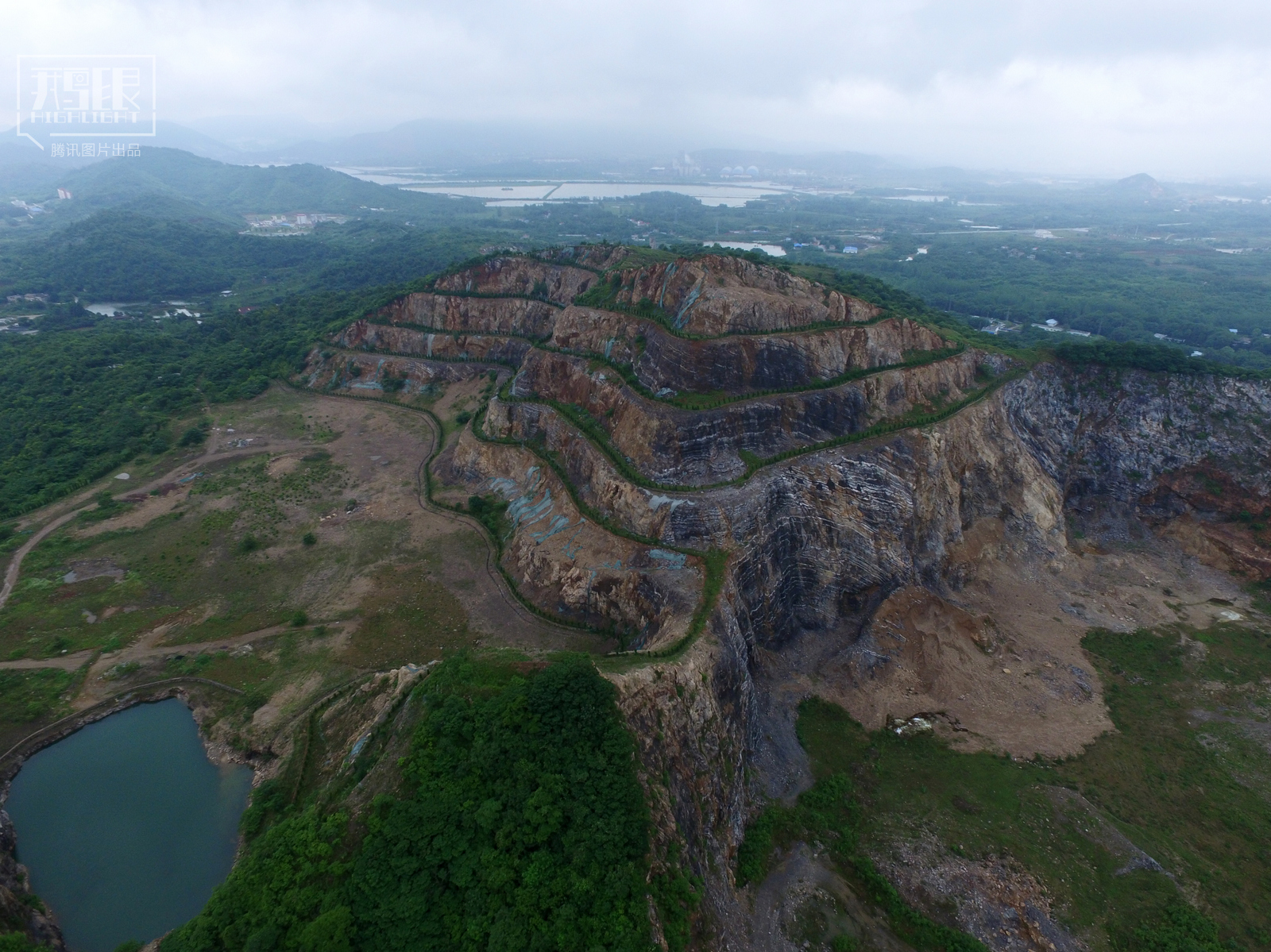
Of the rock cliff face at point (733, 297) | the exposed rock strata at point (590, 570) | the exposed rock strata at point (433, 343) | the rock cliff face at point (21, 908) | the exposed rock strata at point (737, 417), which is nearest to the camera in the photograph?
the rock cliff face at point (21, 908)

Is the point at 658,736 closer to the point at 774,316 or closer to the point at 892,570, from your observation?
the point at 892,570

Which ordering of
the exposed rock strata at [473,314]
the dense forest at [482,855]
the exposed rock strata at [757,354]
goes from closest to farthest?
the dense forest at [482,855]
the exposed rock strata at [757,354]
the exposed rock strata at [473,314]

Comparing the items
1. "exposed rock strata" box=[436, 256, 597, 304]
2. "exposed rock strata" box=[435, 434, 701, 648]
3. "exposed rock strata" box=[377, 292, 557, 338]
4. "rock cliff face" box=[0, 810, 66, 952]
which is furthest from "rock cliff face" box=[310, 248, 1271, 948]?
"rock cliff face" box=[0, 810, 66, 952]

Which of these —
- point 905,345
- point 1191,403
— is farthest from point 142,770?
point 1191,403

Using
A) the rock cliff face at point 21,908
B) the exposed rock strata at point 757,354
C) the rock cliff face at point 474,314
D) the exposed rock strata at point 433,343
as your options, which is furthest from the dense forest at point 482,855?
the rock cliff face at point 474,314

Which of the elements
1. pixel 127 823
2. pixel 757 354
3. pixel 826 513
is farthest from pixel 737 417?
pixel 127 823

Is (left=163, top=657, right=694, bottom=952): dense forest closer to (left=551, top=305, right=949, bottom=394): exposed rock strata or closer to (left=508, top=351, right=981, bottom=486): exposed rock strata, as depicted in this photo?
(left=508, top=351, right=981, bottom=486): exposed rock strata

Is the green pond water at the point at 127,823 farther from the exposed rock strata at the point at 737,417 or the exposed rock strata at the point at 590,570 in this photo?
the exposed rock strata at the point at 737,417
